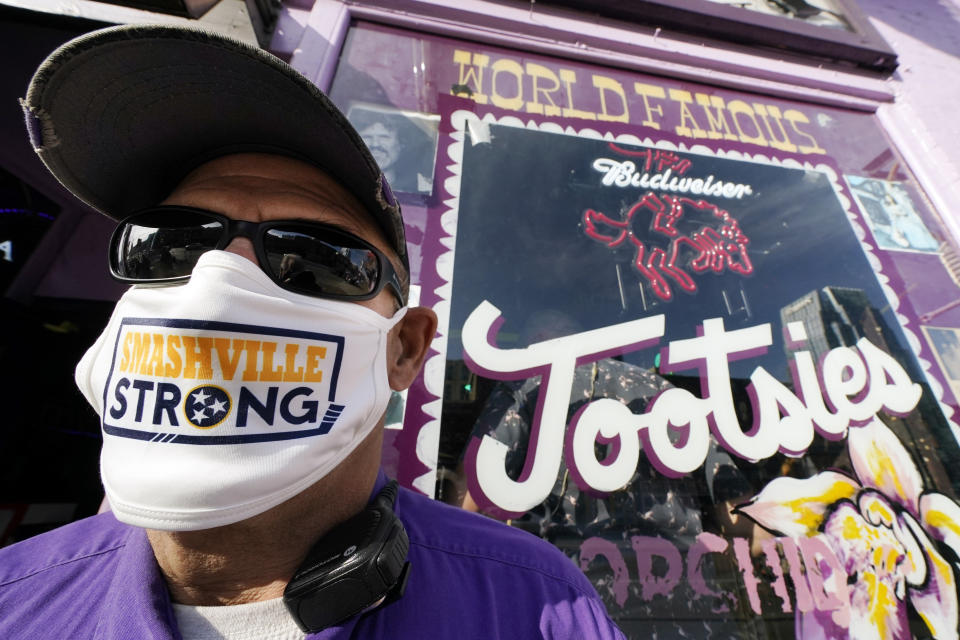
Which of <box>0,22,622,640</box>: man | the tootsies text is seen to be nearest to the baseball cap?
<box>0,22,622,640</box>: man

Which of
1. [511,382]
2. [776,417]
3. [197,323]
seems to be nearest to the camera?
[197,323]

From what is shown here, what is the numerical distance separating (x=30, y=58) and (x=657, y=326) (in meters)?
3.42

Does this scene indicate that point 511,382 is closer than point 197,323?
No

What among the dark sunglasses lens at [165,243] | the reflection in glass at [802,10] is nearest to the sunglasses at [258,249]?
the dark sunglasses lens at [165,243]

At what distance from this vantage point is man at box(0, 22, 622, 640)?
0.62m

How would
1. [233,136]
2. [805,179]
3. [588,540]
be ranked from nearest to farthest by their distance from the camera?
1. [233,136]
2. [588,540]
3. [805,179]

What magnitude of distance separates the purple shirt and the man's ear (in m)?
0.29

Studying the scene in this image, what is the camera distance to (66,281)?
9.29 feet

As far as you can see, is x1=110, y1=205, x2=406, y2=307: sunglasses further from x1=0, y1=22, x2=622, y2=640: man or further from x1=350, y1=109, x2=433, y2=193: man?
x1=350, y1=109, x2=433, y2=193: man

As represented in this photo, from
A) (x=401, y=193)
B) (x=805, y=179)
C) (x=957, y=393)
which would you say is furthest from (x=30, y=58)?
(x=957, y=393)

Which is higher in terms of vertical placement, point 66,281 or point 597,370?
point 66,281

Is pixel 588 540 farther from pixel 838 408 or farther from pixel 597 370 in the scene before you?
pixel 838 408

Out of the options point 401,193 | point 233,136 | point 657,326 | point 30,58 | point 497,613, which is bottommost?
point 497,613

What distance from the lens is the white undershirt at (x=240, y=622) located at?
63 cm
